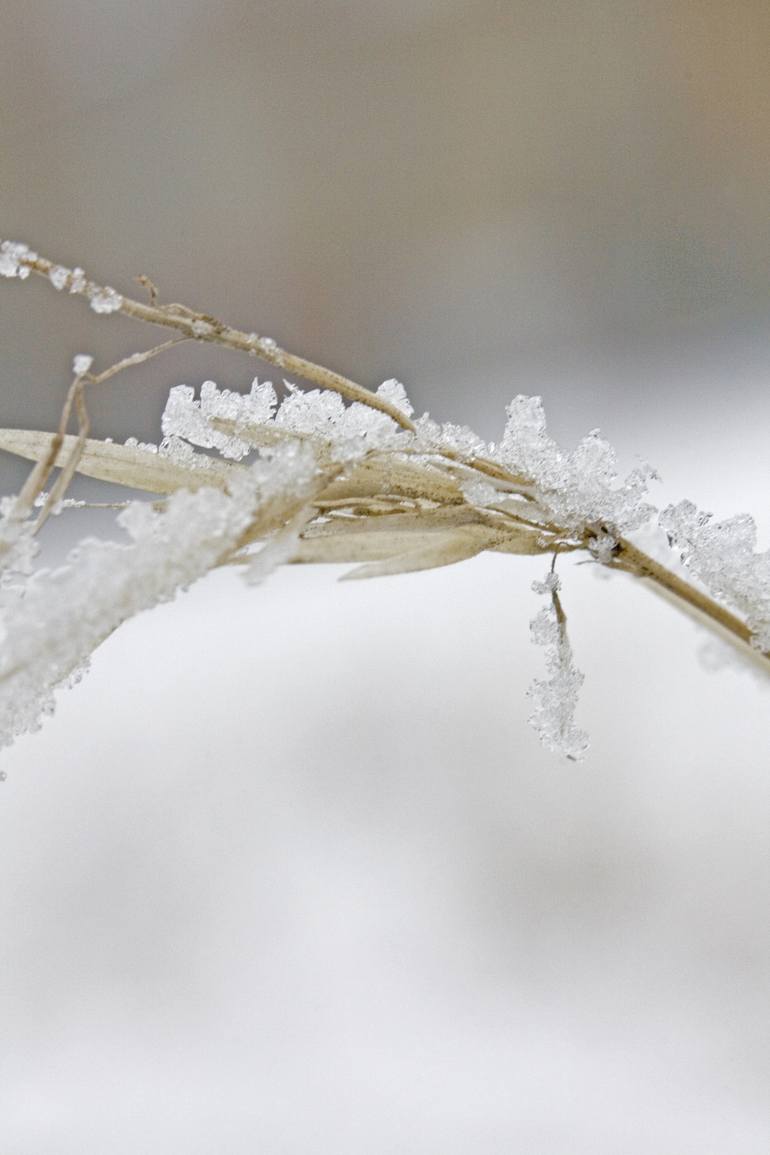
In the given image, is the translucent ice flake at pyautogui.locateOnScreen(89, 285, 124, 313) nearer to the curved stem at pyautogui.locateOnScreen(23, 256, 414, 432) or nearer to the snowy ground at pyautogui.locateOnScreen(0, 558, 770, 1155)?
the curved stem at pyautogui.locateOnScreen(23, 256, 414, 432)

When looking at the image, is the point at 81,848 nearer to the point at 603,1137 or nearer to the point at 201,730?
the point at 201,730

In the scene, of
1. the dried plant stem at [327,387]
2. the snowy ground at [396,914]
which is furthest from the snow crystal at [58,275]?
the snowy ground at [396,914]

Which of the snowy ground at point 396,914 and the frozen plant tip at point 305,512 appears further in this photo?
the snowy ground at point 396,914

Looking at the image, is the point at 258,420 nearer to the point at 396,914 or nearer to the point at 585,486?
the point at 585,486

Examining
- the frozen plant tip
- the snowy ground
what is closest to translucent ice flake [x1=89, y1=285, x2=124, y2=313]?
the frozen plant tip

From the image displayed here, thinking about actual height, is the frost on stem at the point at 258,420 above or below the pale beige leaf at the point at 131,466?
above

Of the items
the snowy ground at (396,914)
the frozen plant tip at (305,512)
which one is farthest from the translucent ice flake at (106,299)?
the snowy ground at (396,914)

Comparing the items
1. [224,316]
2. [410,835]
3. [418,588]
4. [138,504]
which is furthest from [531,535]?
[224,316]

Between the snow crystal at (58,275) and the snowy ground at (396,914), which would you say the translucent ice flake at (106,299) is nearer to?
the snow crystal at (58,275)

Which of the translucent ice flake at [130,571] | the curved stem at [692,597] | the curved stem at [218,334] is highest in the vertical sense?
the curved stem at [218,334]
